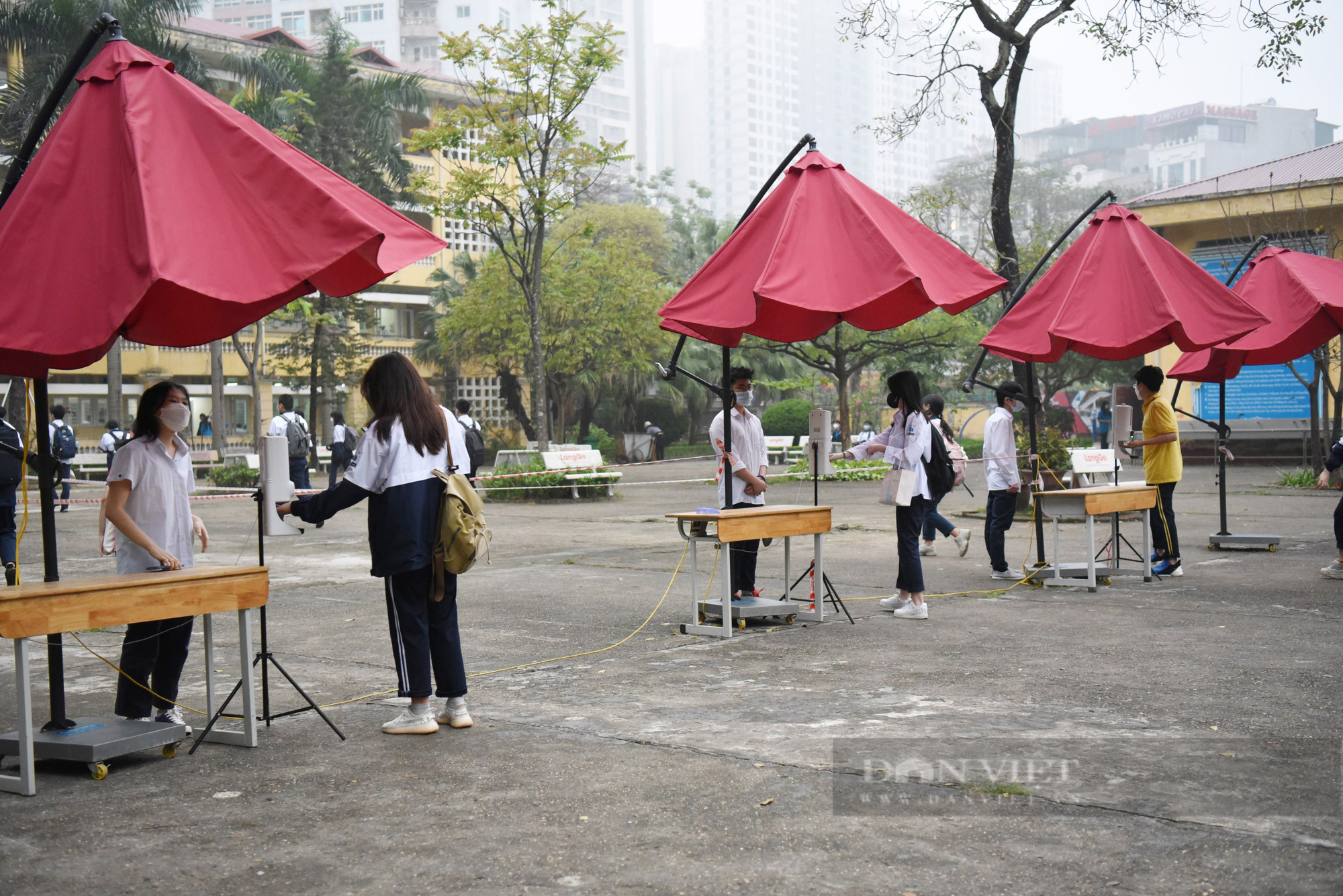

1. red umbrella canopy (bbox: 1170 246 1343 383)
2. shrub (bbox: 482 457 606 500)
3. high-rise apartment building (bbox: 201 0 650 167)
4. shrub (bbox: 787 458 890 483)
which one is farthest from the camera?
high-rise apartment building (bbox: 201 0 650 167)

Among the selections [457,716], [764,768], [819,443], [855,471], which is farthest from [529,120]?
[764,768]

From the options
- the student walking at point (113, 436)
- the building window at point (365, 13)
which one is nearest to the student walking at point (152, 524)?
the student walking at point (113, 436)

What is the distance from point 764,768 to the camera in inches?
202

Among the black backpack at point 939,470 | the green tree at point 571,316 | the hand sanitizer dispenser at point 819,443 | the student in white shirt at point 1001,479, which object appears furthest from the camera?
the green tree at point 571,316

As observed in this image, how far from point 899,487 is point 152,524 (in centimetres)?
514

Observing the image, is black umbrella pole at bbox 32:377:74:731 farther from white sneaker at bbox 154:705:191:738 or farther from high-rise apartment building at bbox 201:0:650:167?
high-rise apartment building at bbox 201:0:650:167

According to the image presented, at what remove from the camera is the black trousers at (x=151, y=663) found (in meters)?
5.74

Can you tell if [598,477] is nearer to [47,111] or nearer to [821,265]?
[821,265]

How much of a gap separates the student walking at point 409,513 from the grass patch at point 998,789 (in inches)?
97.1

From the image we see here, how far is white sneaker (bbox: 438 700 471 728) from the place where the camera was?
597 centimetres

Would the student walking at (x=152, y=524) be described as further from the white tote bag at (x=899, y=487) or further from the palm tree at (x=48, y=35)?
the palm tree at (x=48, y=35)

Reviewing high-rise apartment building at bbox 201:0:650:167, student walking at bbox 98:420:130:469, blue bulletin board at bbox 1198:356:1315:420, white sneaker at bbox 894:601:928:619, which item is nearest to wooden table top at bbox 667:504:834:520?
white sneaker at bbox 894:601:928:619

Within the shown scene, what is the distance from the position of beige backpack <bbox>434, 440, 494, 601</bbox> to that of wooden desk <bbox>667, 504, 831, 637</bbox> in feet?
8.65

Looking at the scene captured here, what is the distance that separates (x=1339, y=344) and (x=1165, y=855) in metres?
21.8
